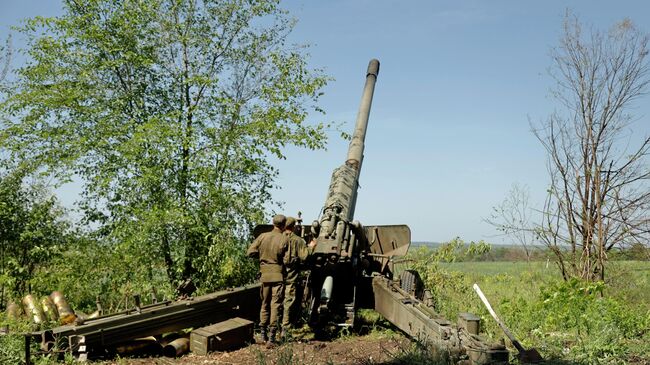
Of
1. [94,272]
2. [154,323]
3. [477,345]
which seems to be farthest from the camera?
[94,272]

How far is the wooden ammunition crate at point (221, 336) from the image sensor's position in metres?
7.28

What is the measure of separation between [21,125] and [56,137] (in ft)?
2.48

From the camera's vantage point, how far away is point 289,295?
26.3ft

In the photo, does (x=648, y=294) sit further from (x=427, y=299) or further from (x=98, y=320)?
(x=98, y=320)

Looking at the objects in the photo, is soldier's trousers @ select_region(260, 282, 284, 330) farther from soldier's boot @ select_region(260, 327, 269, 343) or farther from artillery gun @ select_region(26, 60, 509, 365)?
artillery gun @ select_region(26, 60, 509, 365)

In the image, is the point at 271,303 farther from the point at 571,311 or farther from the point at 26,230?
the point at 26,230

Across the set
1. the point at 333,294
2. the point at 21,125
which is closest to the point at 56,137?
the point at 21,125

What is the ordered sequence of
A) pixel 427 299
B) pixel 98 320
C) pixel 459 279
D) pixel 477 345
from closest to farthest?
pixel 477 345 → pixel 98 320 → pixel 427 299 → pixel 459 279

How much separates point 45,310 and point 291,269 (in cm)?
412

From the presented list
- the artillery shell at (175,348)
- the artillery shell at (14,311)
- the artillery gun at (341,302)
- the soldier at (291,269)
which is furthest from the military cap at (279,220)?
the artillery shell at (14,311)

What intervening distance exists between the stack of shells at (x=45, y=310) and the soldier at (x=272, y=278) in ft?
8.41

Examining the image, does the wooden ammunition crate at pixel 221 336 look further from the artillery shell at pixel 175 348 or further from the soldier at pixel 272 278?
the soldier at pixel 272 278

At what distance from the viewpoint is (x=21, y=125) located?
1107 centimetres

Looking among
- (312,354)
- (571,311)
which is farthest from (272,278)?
(571,311)
